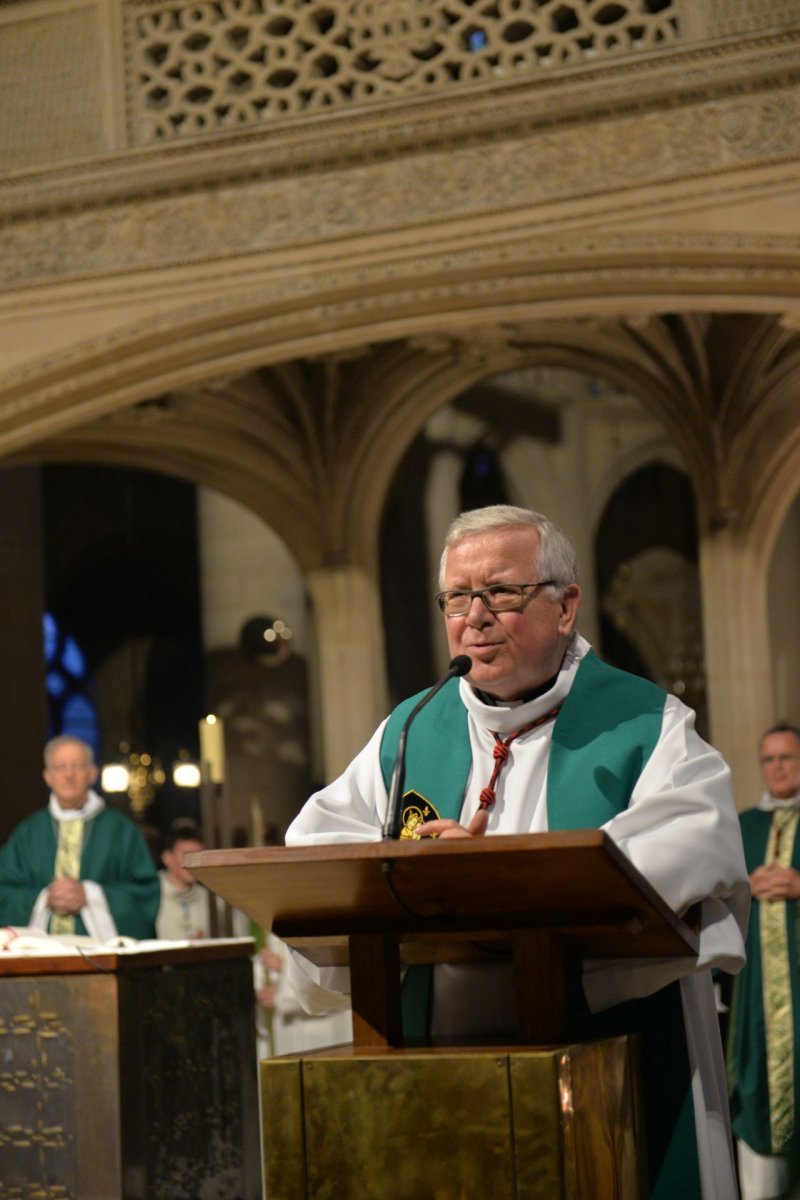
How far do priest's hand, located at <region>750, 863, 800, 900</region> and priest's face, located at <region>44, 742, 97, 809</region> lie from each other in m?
2.71

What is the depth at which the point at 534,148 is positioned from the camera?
7.34 meters

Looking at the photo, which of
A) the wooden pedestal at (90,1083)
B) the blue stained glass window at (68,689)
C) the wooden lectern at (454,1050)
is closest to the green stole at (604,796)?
the wooden lectern at (454,1050)

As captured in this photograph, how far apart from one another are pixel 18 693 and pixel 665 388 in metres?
5.68

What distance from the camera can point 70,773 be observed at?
267 inches

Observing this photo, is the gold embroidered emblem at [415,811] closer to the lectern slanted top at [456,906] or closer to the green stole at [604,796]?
the green stole at [604,796]

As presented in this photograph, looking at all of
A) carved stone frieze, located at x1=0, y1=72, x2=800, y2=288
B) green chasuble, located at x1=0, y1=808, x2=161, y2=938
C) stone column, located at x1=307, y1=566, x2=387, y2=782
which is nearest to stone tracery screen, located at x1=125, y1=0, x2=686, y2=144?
carved stone frieze, located at x1=0, y1=72, x2=800, y2=288

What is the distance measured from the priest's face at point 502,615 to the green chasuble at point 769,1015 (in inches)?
174

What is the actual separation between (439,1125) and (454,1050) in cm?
11

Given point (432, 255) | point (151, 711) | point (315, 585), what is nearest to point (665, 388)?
point (315, 585)

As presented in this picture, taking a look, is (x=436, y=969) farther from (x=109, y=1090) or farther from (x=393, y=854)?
(x=109, y=1090)

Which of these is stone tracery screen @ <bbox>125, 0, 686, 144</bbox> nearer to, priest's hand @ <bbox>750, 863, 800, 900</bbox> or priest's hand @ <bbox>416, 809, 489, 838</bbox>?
priest's hand @ <bbox>750, 863, 800, 900</bbox>

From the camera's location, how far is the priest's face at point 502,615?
2.82 m

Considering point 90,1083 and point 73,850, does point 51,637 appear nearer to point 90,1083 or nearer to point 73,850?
point 73,850

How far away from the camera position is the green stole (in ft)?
8.99
